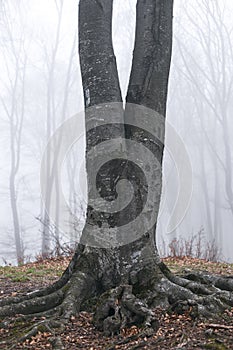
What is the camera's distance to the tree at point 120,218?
3799 millimetres

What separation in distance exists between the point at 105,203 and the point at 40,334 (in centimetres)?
138

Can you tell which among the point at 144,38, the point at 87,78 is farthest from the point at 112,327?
the point at 144,38

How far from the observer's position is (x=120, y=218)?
4098 millimetres

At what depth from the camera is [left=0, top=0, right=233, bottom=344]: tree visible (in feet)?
12.5

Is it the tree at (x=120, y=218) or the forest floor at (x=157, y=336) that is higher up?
the tree at (x=120, y=218)

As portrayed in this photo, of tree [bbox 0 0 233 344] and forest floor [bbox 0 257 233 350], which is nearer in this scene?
forest floor [bbox 0 257 233 350]

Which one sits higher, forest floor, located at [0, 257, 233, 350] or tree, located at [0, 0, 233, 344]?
tree, located at [0, 0, 233, 344]

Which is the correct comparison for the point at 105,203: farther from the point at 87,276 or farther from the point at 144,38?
the point at 144,38

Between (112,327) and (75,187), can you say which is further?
(75,187)

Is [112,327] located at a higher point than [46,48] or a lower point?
lower

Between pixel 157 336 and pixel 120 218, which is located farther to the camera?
pixel 120 218

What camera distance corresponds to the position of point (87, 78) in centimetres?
445

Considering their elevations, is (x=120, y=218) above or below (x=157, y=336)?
above

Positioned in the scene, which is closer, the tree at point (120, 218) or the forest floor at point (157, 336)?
the forest floor at point (157, 336)
